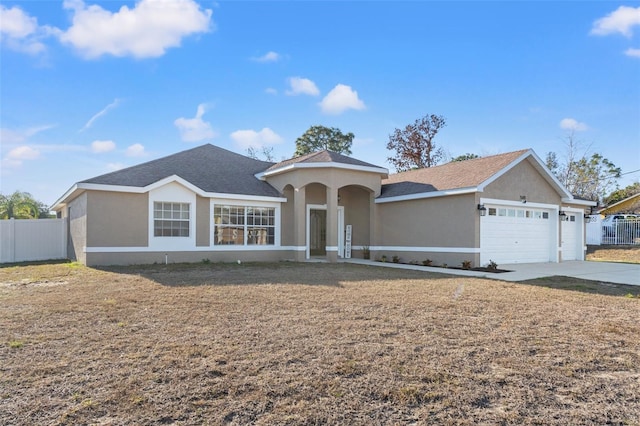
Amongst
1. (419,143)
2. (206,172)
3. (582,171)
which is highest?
(419,143)

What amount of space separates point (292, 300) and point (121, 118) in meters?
15.4

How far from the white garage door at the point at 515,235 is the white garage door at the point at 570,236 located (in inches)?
81.3

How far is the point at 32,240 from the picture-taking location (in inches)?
697

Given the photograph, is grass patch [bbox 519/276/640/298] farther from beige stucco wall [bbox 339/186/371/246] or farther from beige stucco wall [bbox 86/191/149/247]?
beige stucco wall [bbox 86/191/149/247]

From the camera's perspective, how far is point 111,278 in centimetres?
1056

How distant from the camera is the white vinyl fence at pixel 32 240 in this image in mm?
17000

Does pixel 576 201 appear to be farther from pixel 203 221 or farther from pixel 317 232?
pixel 203 221

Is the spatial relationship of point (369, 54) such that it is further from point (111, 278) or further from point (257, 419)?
point (257, 419)

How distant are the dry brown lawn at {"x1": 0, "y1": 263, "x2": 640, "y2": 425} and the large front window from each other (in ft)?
25.6

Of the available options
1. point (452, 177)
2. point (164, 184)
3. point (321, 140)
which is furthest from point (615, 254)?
point (321, 140)

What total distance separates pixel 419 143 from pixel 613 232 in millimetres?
17481

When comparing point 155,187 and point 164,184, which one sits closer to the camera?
point 155,187

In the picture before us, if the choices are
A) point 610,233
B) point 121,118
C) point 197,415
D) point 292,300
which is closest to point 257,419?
point 197,415

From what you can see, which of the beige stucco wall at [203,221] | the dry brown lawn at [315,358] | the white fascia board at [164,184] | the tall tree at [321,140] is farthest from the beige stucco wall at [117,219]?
the tall tree at [321,140]
